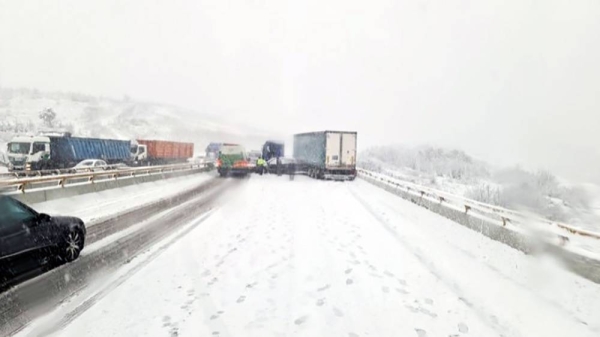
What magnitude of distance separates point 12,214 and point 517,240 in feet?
32.0

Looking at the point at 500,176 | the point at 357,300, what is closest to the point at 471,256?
the point at 500,176

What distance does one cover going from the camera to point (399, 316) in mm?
5105

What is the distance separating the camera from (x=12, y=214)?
6.19 m

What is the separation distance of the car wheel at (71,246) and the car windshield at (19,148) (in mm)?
24228

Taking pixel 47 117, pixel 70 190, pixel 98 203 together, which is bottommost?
pixel 98 203

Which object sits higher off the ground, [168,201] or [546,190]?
[546,190]

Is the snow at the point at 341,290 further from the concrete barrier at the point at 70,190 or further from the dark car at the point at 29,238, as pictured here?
the concrete barrier at the point at 70,190

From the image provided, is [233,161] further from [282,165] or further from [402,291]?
[402,291]

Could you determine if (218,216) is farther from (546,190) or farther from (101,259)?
(546,190)

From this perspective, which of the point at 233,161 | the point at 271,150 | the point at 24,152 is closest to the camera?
the point at 24,152

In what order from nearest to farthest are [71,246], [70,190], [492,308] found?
[492,308] < [71,246] < [70,190]

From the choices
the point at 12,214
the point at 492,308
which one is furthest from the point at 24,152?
the point at 492,308

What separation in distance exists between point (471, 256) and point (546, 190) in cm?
227

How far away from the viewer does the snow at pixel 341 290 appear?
15.8 feet
